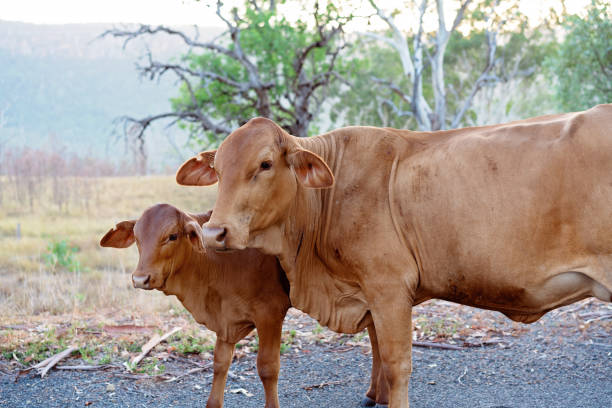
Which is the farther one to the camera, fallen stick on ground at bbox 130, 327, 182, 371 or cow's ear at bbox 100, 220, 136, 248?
fallen stick on ground at bbox 130, 327, 182, 371

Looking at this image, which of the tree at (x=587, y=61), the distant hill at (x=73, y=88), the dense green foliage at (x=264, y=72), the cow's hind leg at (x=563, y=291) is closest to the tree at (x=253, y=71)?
the dense green foliage at (x=264, y=72)

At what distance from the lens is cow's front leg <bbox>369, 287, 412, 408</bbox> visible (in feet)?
12.2

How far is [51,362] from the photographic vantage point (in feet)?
19.3

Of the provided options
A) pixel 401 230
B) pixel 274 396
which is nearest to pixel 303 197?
pixel 401 230

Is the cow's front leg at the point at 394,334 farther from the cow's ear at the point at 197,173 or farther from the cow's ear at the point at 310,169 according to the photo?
the cow's ear at the point at 197,173

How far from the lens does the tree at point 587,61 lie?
15.0 metres

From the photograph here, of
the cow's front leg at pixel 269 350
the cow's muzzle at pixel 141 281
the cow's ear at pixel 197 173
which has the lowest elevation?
the cow's front leg at pixel 269 350

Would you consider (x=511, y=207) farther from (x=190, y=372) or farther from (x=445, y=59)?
(x=445, y=59)

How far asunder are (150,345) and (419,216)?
377 cm

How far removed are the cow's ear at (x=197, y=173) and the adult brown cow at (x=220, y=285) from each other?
0.24 meters

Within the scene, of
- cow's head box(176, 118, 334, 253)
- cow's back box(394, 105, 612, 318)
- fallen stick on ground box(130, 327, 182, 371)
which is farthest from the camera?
fallen stick on ground box(130, 327, 182, 371)

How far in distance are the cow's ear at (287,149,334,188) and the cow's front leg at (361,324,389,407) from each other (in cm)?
180

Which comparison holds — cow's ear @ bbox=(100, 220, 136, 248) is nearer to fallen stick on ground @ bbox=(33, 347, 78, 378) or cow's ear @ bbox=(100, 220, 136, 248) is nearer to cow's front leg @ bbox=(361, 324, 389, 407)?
fallen stick on ground @ bbox=(33, 347, 78, 378)

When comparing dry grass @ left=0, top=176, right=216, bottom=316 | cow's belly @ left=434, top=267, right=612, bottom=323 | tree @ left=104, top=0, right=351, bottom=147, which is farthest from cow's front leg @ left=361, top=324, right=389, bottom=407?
tree @ left=104, top=0, right=351, bottom=147
